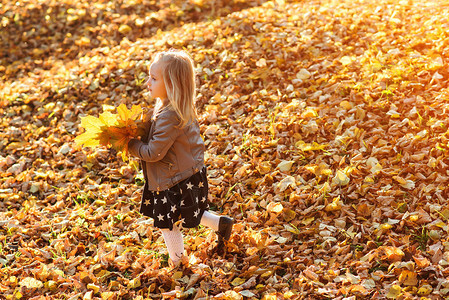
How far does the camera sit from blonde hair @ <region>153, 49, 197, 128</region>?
9.12 feet

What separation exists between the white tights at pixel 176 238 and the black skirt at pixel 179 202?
9cm

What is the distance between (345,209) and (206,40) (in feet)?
11.4

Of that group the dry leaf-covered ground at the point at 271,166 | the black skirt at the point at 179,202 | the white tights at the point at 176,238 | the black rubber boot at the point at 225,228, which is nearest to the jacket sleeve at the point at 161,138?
the black skirt at the point at 179,202

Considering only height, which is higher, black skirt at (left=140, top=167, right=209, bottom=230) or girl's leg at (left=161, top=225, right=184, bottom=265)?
black skirt at (left=140, top=167, right=209, bottom=230)

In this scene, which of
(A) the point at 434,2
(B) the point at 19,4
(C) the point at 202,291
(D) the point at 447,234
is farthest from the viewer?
(B) the point at 19,4

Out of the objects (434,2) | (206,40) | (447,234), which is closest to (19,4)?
(206,40)

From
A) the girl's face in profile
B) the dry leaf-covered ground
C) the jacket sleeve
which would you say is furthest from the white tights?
the girl's face in profile

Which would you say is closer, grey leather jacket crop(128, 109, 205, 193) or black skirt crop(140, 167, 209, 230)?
grey leather jacket crop(128, 109, 205, 193)

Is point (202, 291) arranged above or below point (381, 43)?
below

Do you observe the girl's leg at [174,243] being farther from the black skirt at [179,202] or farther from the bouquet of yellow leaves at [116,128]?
the bouquet of yellow leaves at [116,128]

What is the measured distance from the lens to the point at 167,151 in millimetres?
2859

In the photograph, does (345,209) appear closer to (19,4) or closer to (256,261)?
(256,261)

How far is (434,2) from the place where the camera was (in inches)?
232

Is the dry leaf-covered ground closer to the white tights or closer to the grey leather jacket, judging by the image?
the white tights
